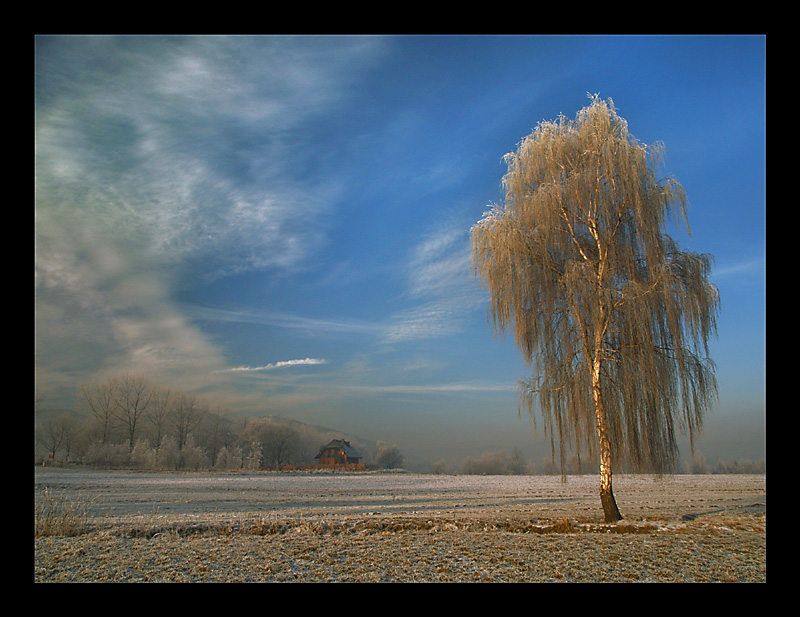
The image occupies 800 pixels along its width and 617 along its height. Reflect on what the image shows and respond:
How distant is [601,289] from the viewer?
1224 cm

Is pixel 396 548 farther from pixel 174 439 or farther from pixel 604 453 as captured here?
pixel 174 439

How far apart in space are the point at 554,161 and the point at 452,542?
33.5 feet

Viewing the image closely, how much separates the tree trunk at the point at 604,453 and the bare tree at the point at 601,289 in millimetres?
26

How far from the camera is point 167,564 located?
7758mm

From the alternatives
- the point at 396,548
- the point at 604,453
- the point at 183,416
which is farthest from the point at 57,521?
the point at 183,416

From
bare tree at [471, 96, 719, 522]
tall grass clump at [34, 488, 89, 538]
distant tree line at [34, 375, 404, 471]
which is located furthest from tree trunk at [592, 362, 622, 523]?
distant tree line at [34, 375, 404, 471]

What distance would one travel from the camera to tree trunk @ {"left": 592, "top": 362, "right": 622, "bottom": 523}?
12.0m

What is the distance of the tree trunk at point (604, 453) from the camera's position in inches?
474

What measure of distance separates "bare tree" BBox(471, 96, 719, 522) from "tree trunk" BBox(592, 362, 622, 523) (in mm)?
26

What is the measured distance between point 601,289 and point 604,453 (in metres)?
4.17
